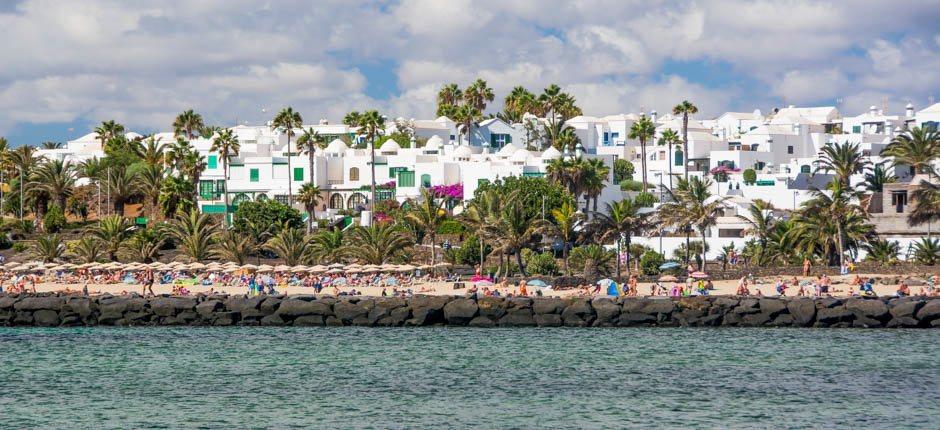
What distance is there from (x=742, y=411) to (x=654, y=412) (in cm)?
226

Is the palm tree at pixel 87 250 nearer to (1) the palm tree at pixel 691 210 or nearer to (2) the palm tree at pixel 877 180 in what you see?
(1) the palm tree at pixel 691 210

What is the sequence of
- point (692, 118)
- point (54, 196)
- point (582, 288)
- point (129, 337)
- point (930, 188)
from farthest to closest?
point (692, 118) → point (54, 196) → point (930, 188) → point (582, 288) → point (129, 337)

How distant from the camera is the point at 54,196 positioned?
300 feet

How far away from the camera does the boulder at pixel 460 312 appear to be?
5228 cm

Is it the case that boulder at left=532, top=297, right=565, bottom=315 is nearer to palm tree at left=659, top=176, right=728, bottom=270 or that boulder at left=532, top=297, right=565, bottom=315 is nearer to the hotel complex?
palm tree at left=659, top=176, right=728, bottom=270

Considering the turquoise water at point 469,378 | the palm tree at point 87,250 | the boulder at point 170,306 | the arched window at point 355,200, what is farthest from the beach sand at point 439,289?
the arched window at point 355,200

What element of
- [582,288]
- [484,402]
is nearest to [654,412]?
[484,402]

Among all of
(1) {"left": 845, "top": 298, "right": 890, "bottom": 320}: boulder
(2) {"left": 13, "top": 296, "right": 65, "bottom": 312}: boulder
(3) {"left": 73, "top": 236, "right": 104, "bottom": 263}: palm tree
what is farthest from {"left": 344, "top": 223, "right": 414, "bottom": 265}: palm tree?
(1) {"left": 845, "top": 298, "right": 890, "bottom": 320}: boulder

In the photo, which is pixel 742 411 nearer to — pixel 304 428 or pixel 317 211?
pixel 304 428

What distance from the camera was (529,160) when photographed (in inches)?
3674

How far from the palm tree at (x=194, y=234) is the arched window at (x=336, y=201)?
21155mm

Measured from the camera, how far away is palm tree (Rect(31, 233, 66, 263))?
73.1 metres

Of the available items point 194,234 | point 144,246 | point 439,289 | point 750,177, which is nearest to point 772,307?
point 439,289

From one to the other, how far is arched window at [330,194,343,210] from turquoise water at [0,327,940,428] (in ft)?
145
